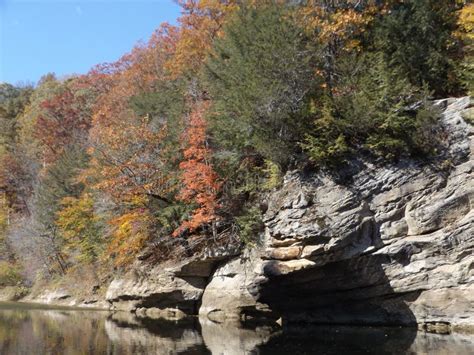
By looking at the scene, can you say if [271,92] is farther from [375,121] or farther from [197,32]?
[197,32]

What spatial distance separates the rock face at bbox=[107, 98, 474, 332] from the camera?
16.8m

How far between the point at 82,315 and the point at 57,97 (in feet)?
107

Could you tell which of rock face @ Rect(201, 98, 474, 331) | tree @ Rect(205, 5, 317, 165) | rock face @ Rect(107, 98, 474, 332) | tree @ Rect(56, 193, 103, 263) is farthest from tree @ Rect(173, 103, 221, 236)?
tree @ Rect(56, 193, 103, 263)

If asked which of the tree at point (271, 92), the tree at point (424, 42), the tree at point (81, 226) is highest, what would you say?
the tree at point (424, 42)

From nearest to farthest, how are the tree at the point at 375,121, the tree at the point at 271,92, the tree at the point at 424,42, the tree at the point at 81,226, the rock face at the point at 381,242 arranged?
the rock face at the point at 381,242 → the tree at the point at 375,121 → the tree at the point at 271,92 → the tree at the point at 424,42 → the tree at the point at 81,226

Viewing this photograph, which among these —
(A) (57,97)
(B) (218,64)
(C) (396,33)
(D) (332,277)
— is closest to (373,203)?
(D) (332,277)

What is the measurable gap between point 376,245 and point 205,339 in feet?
24.6

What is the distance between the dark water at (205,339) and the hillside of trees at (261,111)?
480 cm

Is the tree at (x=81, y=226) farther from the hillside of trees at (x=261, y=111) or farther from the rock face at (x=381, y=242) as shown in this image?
the rock face at (x=381, y=242)

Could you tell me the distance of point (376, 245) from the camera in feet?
58.9

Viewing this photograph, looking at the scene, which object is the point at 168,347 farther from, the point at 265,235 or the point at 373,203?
the point at 373,203

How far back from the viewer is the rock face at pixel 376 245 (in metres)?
16.8

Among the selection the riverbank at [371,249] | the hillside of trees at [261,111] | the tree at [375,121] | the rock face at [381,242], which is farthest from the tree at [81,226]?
the tree at [375,121]

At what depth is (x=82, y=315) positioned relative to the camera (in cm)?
2677
